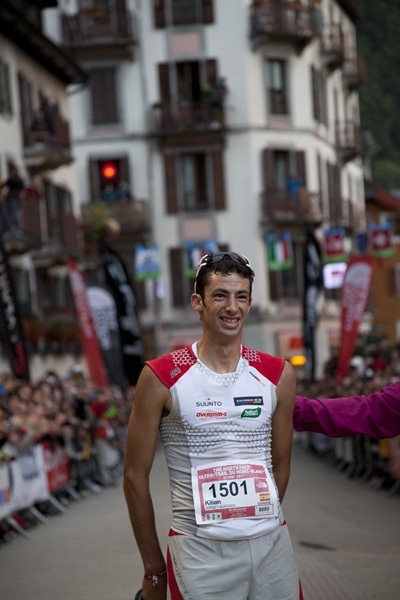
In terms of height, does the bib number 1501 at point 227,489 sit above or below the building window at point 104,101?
below

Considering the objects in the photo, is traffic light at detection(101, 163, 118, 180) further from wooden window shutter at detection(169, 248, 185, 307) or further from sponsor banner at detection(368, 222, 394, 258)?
sponsor banner at detection(368, 222, 394, 258)

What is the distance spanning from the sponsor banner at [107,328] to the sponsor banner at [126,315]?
0.22 meters

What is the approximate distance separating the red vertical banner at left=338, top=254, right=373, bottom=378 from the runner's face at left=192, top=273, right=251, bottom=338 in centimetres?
2609

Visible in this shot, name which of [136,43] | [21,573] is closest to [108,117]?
[136,43]

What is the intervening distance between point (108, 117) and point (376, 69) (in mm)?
48398

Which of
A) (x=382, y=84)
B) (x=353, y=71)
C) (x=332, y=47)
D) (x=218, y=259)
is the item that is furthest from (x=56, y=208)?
(x=382, y=84)

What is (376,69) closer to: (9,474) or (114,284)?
(114,284)

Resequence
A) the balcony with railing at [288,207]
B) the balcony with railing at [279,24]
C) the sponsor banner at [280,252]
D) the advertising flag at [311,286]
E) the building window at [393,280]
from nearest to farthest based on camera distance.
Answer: the advertising flag at [311,286]
the sponsor banner at [280,252]
the balcony with railing at [288,207]
the balcony with railing at [279,24]
the building window at [393,280]

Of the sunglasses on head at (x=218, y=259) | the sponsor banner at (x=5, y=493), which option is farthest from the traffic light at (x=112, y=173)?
the sunglasses on head at (x=218, y=259)

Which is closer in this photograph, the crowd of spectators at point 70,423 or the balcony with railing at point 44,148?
the crowd of spectators at point 70,423

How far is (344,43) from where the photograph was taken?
5884 cm

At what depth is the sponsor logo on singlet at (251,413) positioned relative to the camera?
16.9 feet

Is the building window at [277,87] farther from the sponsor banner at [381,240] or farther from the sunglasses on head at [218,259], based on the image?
the sunglasses on head at [218,259]

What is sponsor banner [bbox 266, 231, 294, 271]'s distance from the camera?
163ft
